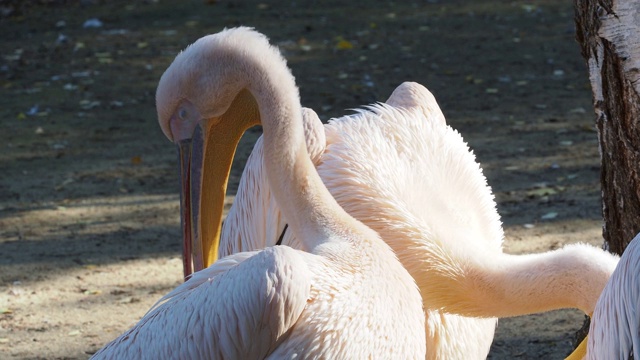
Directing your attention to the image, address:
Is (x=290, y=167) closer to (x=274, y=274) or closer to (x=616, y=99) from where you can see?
(x=274, y=274)

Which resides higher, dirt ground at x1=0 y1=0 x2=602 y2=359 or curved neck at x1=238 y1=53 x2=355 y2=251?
curved neck at x1=238 y1=53 x2=355 y2=251

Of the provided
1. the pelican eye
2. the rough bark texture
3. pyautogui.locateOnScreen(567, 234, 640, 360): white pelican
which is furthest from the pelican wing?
the rough bark texture

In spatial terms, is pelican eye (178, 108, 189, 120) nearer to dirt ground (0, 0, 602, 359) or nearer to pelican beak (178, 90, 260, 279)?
pelican beak (178, 90, 260, 279)

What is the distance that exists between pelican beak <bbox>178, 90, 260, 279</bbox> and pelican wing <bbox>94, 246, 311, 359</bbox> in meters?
0.29

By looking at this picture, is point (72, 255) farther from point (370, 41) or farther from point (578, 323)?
point (370, 41)

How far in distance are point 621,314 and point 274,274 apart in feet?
2.89

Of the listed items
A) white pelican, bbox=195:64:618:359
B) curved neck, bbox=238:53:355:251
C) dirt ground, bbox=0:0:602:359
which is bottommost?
dirt ground, bbox=0:0:602:359

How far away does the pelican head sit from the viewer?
2789 millimetres

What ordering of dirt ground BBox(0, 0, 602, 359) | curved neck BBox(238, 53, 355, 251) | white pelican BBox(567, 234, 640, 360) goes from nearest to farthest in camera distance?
white pelican BBox(567, 234, 640, 360) → curved neck BBox(238, 53, 355, 251) → dirt ground BBox(0, 0, 602, 359)

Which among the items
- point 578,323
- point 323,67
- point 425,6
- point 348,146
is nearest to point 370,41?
point 323,67

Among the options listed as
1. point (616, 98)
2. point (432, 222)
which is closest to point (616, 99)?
point (616, 98)

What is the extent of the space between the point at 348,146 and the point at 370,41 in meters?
6.33

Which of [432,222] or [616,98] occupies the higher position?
[616,98]

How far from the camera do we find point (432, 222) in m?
3.15
